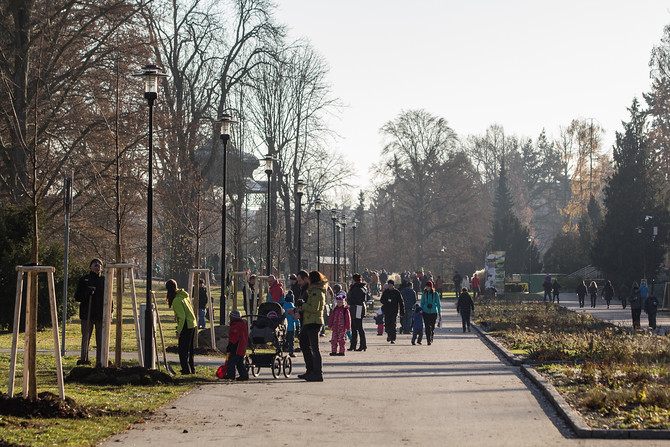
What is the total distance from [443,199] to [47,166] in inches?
2330

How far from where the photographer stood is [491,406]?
1266cm

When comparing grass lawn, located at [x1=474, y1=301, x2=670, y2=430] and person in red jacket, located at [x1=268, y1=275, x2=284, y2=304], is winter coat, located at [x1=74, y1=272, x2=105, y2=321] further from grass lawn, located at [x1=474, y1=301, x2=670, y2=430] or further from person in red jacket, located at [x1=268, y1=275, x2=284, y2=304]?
grass lawn, located at [x1=474, y1=301, x2=670, y2=430]

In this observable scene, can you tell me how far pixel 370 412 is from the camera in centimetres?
1199

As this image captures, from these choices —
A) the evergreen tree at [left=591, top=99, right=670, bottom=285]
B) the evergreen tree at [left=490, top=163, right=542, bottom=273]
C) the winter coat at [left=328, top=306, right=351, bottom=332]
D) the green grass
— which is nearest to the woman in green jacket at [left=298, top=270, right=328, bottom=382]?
the green grass

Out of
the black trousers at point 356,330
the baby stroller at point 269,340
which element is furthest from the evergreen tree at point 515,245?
the baby stroller at point 269,340

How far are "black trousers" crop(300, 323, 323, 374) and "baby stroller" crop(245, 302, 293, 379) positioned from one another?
0.54 meters

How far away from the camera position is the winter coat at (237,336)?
15.8m

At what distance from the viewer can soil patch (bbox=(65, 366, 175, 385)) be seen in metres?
14.5

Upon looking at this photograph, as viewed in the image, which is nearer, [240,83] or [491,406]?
[491,406]

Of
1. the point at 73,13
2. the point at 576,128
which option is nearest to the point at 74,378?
the point at 73,13

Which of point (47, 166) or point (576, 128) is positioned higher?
point (576, 128)

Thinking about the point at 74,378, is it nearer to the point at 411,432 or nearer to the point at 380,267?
the point at 411,432

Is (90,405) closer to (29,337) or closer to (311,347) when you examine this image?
(29,337)

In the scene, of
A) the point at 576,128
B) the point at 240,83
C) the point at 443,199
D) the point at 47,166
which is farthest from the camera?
the point at 576,128
